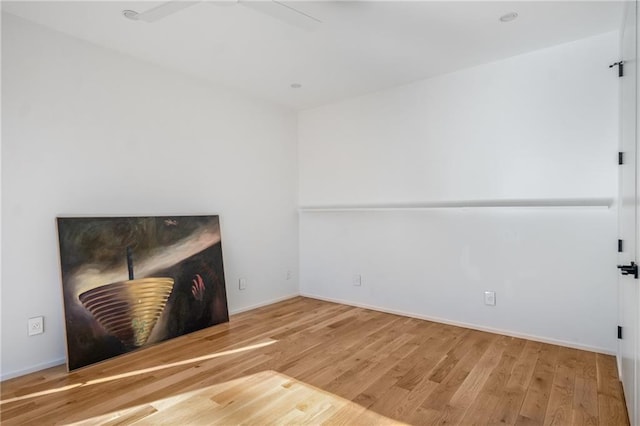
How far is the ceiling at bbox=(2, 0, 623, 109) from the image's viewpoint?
2447mm

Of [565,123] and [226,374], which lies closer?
[226,374]

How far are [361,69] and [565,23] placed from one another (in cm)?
164

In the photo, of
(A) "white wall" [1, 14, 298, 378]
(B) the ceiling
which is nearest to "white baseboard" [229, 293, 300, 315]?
(A) "white wall" [1, 14, 298, 378]

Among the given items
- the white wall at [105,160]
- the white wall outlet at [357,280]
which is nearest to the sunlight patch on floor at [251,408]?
the white wall at [105,160]

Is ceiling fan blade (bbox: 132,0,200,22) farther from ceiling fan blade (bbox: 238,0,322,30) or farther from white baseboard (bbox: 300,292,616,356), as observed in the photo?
white baseboard (bbox: 300,292,616,356)

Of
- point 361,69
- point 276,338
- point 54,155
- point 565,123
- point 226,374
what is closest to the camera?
point 226,374

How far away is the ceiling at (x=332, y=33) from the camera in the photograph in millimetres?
2447

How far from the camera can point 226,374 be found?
8.43ft

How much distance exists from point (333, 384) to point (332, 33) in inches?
99.9

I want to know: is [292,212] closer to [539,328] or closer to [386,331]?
[386,331]

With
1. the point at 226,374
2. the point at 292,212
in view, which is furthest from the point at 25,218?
the point at 292,212

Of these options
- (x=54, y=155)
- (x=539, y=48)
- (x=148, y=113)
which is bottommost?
(x=54, y=155)

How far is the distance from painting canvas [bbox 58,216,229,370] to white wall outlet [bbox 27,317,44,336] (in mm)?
214

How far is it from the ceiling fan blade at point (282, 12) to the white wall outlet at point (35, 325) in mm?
2618
